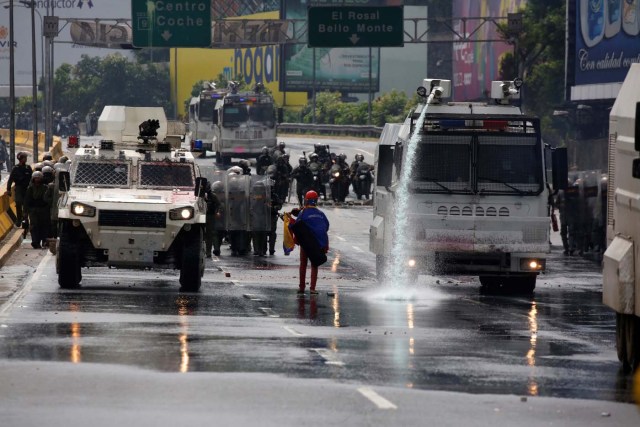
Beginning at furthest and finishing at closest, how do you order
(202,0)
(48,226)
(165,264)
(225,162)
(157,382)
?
1. (225,162)
2. (202,0)
3. (48,226)
4. (165,264)
5. (157,382)

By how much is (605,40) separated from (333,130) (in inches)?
1683

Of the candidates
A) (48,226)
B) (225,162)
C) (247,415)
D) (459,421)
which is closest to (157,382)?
(247,415)

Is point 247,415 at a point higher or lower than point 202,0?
lower

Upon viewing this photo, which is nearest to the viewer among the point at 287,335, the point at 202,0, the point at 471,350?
the point at 471,350

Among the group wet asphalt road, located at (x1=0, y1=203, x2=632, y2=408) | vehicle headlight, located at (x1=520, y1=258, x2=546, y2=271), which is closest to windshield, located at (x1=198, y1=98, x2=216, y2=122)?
wet asphalt road, located at (x1=0, y1=203, x2=632, y2=408)

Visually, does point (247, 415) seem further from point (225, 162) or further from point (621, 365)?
point (225, 162)

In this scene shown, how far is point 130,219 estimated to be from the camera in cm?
2530

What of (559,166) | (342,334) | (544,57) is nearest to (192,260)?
(559,166)

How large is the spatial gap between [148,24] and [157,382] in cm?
5513

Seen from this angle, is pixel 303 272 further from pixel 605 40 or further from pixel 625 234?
pixel 605 40

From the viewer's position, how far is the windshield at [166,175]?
26.8 m

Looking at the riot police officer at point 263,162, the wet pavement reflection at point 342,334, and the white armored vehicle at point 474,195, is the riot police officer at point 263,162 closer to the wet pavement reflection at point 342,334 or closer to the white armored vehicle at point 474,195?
the wet pavement reflection at point 342,334

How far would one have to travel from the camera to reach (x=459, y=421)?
1231 centimetres

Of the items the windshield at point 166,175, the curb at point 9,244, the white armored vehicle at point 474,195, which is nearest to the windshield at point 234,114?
the curb at point 9,244
